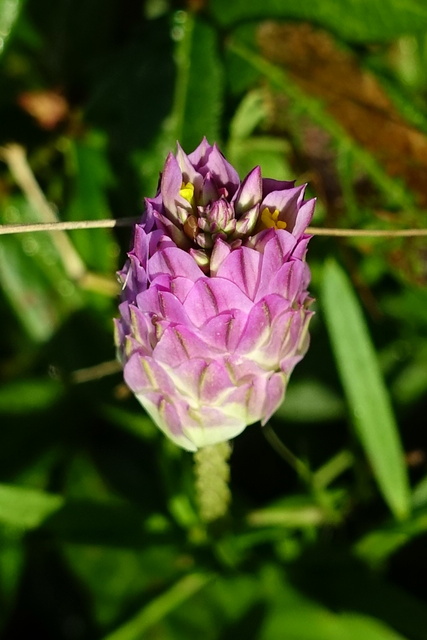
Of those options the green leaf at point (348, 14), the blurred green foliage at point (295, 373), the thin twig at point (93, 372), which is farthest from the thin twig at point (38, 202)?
the green leaf at point (348, 14)

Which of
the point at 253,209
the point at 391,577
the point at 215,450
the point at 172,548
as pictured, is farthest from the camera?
the point at 391,577

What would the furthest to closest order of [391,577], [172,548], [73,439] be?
[73,439], [391,577], [172,548]

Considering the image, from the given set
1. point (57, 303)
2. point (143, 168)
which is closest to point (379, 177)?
point (143, 168)

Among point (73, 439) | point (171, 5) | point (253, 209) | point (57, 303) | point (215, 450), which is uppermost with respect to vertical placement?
point (171, 5)

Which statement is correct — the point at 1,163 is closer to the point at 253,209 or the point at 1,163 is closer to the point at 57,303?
the point at 57,303

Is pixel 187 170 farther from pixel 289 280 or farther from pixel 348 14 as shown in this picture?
pixel 348 14

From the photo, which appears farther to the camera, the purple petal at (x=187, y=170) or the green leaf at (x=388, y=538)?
the green leaf at (x=388, y=538)

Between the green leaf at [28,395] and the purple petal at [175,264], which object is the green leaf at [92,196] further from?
the purple petal at [175,264]
